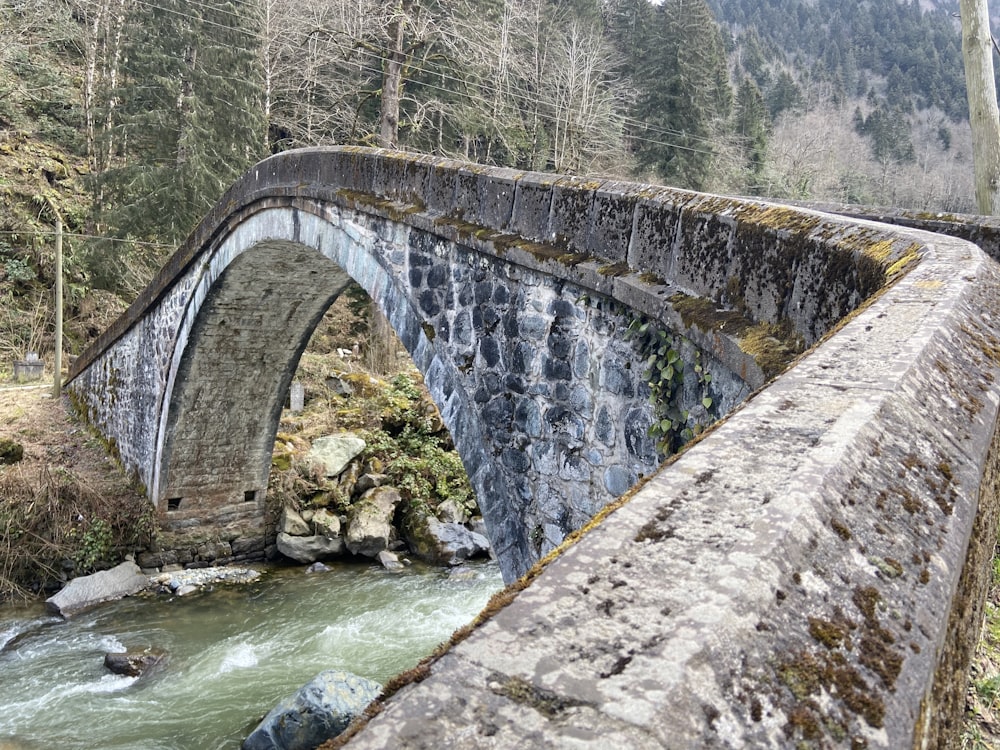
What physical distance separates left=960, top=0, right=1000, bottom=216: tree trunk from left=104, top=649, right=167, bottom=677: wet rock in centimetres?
910

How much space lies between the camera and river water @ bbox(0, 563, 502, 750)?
6.79 meters

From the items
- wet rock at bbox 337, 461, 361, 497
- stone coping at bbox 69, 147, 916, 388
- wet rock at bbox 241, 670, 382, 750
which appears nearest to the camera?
stone coping at bbox 69, 147, 916, 388

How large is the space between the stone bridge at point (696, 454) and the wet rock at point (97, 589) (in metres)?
5.86

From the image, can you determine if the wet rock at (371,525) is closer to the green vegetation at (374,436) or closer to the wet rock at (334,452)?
the green vegetation at (374,436)

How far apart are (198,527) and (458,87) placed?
11.6 meters

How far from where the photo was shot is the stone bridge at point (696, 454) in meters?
0.80

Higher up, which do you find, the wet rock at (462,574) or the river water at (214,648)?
the wet rock at (462,574)

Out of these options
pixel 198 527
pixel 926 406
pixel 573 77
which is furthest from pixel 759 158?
pixel 926 406

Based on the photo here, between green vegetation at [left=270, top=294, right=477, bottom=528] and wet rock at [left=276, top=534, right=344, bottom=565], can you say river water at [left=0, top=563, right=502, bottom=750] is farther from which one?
green vegetation at [left=270, top=294, right=477, bottom=528]

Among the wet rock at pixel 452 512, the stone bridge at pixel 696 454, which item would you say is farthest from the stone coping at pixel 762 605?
the wet rock at pixel 452 512

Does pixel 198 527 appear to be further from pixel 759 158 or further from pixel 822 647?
pixel 759 158

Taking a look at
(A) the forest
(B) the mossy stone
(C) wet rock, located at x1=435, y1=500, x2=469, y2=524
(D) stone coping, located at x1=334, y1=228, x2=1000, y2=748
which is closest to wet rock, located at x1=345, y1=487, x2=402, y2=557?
(C) wet rock, located at x1=435, y1=500, x2=469, y2=524

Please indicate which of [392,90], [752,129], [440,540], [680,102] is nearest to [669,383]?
[440,540]

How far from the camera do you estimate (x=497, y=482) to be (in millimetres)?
4523
